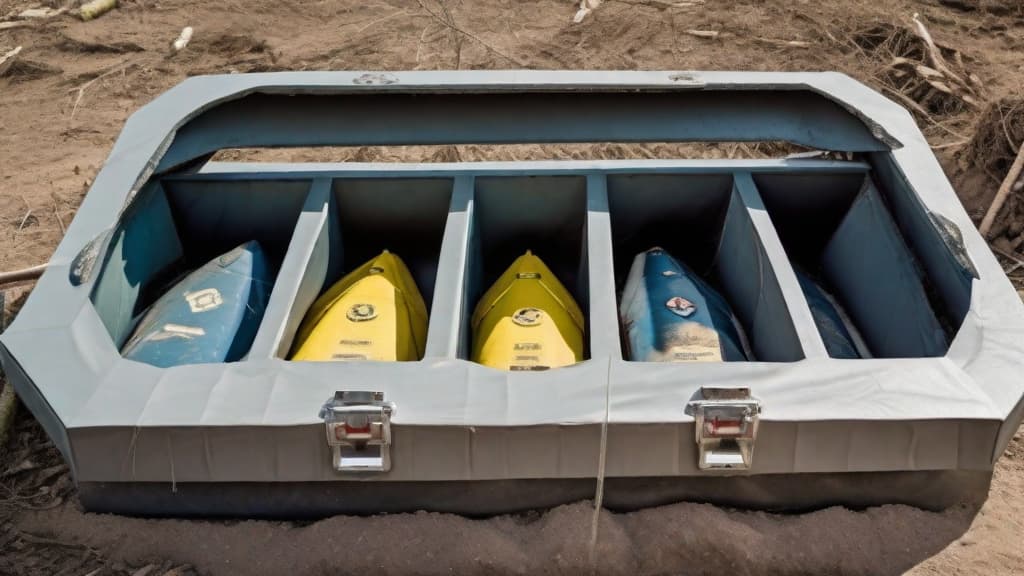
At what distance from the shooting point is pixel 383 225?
Answer: 412cm

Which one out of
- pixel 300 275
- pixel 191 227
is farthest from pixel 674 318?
pixel 191 227

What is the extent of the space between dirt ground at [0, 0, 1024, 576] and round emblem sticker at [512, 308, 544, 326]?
0.79 m

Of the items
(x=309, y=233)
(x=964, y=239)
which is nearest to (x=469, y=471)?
(x=309, y=233)

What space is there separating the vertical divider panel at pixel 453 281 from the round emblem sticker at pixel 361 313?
293mm

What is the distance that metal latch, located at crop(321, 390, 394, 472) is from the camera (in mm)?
2479

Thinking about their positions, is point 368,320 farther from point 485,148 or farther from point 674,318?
point 485,148

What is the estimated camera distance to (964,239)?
313 centimetres

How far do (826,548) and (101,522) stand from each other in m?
2.14

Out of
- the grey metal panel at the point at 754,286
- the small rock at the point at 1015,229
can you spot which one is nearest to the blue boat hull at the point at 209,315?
the grey metal panel at the point at 754,286

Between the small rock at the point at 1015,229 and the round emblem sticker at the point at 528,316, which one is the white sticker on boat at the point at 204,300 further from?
the small rock at the point at 1015,229

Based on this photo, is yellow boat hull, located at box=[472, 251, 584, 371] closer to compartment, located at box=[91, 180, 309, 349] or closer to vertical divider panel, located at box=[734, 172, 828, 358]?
vertical divider panel, located at box=[734, 172, 828, 358]

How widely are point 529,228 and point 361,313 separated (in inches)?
38.7

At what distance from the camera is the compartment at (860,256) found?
333 cm

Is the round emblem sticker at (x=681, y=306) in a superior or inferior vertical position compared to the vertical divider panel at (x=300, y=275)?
inferior
